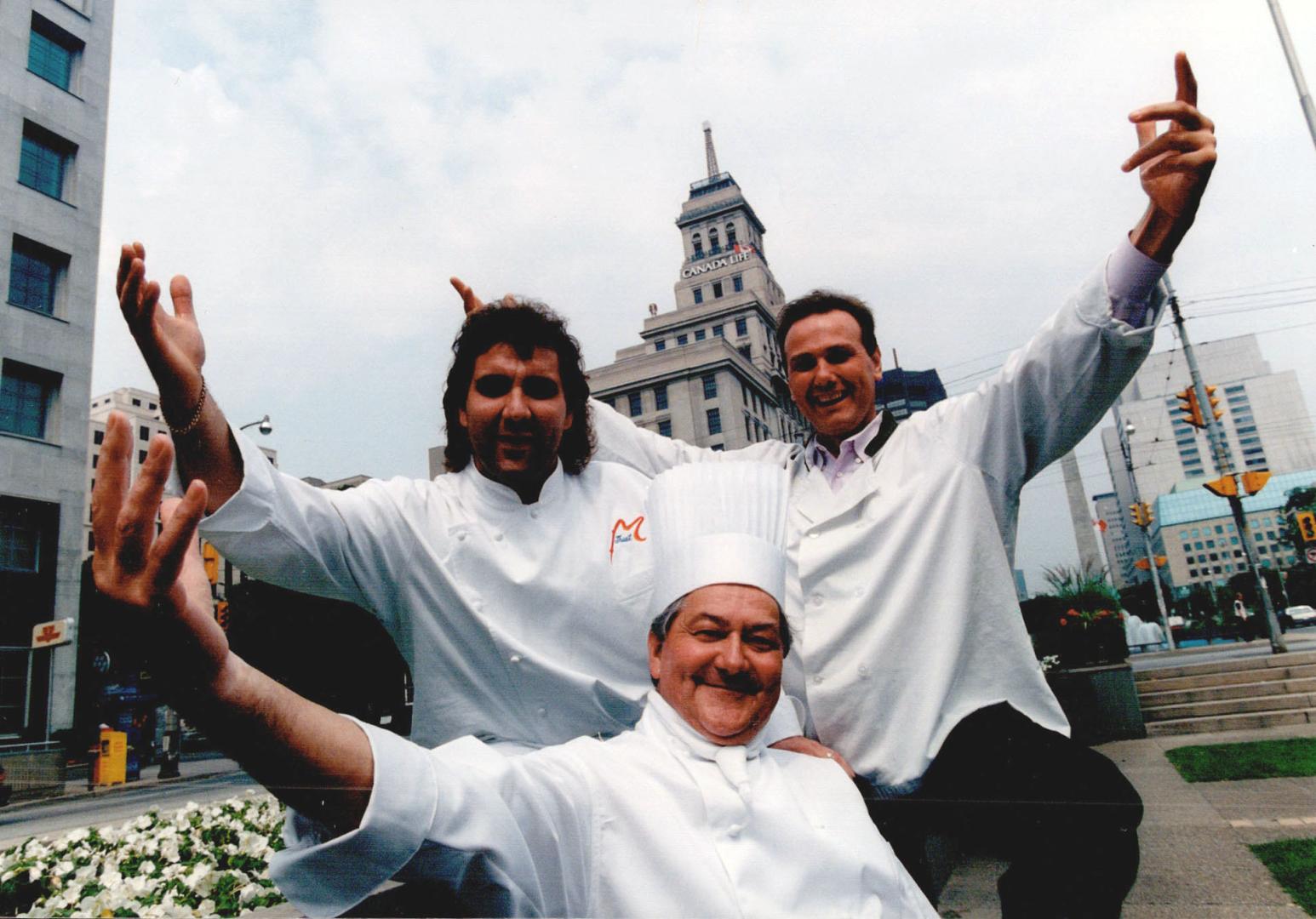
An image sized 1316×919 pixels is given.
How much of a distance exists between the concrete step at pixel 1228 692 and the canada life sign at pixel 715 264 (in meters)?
66.4

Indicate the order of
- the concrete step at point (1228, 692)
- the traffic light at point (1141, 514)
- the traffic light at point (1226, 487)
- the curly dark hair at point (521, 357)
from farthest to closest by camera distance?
the traffic light at point (1141, 514) → the traffic light at point (1226, 487) → the concrete step at point (1228, 692) → the curly dark hair at point (521, 357)

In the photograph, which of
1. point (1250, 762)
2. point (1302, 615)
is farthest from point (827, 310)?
point (1302, 615)

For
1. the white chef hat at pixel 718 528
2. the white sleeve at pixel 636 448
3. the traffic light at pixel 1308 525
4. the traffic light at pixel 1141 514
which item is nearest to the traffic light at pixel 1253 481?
the traffic light at pixel 1308 525

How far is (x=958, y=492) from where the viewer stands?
1991 mm

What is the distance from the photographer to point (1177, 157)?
5.20ft

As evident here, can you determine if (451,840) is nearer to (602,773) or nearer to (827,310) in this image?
(602,773)

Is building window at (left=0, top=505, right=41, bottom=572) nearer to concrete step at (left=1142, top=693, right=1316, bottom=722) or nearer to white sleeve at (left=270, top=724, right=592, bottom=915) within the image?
white sleeve at (left=270, top=724, right=592, bottom=915)

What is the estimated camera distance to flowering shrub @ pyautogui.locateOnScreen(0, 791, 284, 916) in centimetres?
282

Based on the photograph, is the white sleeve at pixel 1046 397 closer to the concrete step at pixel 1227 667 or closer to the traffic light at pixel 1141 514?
the concrete step at pixel 1227 667

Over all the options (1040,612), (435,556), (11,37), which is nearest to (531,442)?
(435,556)

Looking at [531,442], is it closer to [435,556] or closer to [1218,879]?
[435,556]

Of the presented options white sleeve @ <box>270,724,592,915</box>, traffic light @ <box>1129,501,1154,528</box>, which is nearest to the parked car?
traffic light @ <box>1129,501,1154,528</box>

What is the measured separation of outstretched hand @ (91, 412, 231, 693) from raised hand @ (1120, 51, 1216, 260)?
5.88ft

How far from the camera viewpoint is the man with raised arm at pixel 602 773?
2.96 ft
